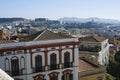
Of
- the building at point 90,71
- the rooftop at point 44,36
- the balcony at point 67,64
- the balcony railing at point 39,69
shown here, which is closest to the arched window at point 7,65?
the balcony railing at point 39,69

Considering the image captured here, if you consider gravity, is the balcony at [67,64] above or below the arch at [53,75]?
above

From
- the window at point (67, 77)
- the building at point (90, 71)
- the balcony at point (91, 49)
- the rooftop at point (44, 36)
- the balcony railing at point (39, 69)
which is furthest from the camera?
the balcony at point (91, 49)

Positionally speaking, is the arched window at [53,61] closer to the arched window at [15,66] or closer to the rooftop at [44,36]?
the rooftop at [44,36]

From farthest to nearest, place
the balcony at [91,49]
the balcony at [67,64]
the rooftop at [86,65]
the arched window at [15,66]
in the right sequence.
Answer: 1. the balcony at [91,49]
2. the rooftop at [86,65]
3. the balcony at [67,64]
4. the arched window at [15,66]

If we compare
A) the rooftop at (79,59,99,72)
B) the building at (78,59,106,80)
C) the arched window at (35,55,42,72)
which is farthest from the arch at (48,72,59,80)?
the rooftop at (79,59,99,72)

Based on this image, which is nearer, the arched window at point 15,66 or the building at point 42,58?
the building at point 42,58

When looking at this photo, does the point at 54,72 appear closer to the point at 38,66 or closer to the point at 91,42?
the point at 38,66

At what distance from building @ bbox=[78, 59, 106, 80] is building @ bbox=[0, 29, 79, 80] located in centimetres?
178

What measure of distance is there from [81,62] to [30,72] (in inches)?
384

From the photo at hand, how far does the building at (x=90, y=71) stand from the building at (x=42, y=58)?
1.78 meters

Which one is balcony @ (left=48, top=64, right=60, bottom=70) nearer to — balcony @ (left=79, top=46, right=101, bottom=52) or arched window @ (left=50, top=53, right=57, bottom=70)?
arched window @ (left=50, top=53, right=57, bottom=70)

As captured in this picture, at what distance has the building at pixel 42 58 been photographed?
28688mm

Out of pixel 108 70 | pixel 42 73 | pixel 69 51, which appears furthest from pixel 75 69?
pixel 108 70

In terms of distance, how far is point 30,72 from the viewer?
2992 cm
